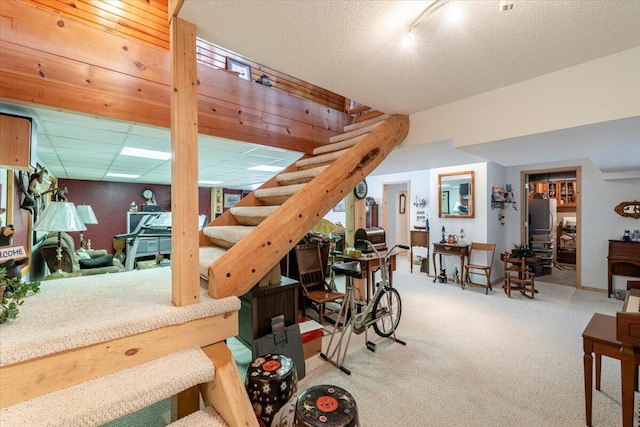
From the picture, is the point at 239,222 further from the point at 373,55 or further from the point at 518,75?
the point at 518,75

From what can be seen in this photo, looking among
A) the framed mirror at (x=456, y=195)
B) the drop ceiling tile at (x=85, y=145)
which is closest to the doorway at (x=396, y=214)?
the framed mirror at (x=456, y=195)

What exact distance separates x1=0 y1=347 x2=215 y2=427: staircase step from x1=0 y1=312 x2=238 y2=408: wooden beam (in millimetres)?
30

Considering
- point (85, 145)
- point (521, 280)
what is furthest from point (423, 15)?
point (521, 280)

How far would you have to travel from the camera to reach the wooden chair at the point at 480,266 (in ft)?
16.2

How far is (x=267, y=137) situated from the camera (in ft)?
9.69

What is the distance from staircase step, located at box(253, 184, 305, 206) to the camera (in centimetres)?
255

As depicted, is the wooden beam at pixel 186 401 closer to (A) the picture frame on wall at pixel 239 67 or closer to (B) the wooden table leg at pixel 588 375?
(B) the wooden table leg at pixel 588 375

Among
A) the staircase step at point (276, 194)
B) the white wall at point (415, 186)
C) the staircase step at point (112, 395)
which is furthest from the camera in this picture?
the white wall at point (415, 186)

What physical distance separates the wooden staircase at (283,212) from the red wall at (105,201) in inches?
203

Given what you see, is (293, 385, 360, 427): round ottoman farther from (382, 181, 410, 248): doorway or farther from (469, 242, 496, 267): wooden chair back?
(382, 181, 410, 248): doorway

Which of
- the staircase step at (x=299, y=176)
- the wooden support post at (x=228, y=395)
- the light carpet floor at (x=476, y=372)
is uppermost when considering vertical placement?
the staircase step at (x=299, y=176)

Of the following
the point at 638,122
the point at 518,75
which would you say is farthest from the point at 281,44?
the point at 638,122

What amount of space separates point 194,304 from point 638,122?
3.03 m

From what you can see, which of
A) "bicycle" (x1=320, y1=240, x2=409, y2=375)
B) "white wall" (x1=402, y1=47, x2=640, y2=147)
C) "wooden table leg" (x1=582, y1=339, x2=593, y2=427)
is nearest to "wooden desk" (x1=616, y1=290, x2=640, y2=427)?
"wooden table leg" (x1=582, y1=339, x2=593, y2=427)
